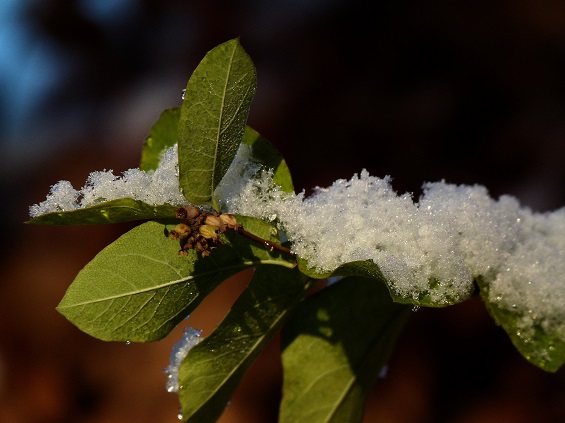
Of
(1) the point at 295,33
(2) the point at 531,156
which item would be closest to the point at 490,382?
(2) the point at 531,156

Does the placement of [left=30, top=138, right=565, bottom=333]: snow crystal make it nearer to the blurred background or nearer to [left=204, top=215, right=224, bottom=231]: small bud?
[left=204, top=215, right=224, bottom=231]: small bud

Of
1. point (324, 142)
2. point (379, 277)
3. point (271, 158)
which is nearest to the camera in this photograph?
point (379, 277)

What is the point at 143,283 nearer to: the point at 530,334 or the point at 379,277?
the point at 379,277

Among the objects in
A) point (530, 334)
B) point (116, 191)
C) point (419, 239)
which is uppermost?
point (116, 191)

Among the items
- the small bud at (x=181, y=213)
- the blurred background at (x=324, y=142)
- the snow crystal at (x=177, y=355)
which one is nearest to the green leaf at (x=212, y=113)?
the small bud at (x=181, y=213)

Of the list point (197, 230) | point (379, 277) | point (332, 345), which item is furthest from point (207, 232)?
point (332, 345)

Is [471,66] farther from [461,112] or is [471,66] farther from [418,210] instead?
[418,210]
